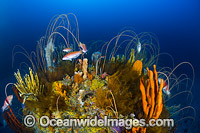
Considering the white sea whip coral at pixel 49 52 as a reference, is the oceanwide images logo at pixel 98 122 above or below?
below

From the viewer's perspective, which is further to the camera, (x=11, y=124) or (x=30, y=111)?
(x=11, y=124)

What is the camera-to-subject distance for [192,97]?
7.30 metres

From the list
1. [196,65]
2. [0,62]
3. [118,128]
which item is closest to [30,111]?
[118,128]

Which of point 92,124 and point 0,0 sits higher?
point 0,0

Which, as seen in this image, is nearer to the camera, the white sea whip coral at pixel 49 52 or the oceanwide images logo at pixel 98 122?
the oceanwide images logo at pixel 98 122

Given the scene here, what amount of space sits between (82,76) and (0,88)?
7.79m

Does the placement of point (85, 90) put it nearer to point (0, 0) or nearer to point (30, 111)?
point (30, 111)

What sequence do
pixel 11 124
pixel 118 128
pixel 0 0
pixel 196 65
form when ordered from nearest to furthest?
pixel 118 128 < pixel 11 124 < pixel 196 65 < pixel 0 0

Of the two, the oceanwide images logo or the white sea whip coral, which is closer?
the oceanwide images logo

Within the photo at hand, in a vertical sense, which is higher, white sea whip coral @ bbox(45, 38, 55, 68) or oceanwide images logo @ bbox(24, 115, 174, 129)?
white sea whip coral @ bbox(45, 38, 55, 68)

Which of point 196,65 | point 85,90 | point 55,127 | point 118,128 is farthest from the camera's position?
point 196,65

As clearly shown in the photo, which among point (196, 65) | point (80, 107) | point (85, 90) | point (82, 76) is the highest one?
point (82, 76)

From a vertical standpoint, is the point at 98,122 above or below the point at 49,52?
below

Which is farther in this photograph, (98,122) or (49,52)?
(49,52)
